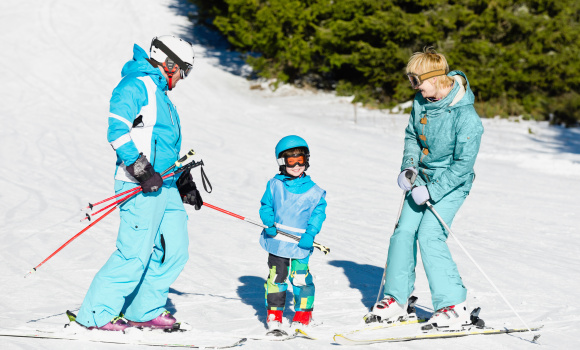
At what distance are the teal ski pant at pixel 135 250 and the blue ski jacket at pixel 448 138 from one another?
5.74 feet

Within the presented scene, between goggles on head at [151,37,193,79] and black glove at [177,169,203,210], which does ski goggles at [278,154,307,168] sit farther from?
goggles on head at [151,37,193,79]

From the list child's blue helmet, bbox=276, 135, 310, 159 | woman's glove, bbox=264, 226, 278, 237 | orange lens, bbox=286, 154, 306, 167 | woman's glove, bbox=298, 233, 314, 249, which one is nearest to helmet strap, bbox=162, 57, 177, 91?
child's blue helmet, bbox=276, 135, 310, 159

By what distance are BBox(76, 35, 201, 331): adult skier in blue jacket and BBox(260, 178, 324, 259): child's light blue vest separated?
638 mm

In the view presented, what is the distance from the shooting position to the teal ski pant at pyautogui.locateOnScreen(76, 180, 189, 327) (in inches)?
182

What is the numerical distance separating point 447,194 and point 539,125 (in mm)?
13454

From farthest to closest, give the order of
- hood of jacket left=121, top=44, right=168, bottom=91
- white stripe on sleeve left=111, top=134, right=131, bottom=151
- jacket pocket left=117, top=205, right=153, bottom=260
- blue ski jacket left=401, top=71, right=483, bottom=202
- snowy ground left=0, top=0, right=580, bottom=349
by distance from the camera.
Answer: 1. snowy ground left=0, top=0, right=580, bottom=349
2. blue ski jacket left=401, top=71, right=483, bottom=202
3. hood of jacket left=121, top=44, right=168, bottom=91
4. jacket pocket left=117, top=205, right=153, bottom=260
5. white stripe on sleeve left=111, top=134, right=131, bottom=151

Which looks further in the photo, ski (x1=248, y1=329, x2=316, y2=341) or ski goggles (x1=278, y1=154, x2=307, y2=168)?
ski goggles (x1=278, y1=154, x2=307, y2=168)

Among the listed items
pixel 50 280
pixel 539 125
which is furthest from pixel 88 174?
pixel 539 125

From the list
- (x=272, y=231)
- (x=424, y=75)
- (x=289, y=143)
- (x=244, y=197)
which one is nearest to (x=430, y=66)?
(x=424, y=75)

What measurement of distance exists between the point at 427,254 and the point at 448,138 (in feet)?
2.71

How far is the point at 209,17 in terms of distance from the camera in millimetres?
25078

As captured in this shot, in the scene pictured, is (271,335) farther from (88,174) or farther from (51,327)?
(88,174)

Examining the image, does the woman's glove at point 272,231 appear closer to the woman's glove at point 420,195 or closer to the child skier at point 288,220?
the child skier at point 288,220

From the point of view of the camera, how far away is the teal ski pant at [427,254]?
16.7ft
